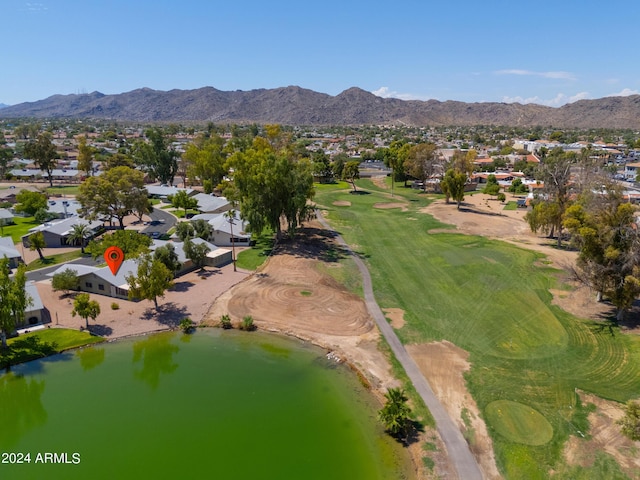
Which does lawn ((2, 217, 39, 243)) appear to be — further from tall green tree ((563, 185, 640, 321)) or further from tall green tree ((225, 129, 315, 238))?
tall green tree ((563, 185, 640, 321))

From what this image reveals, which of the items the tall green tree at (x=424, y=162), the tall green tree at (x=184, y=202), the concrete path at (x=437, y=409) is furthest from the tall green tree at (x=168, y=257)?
the tall green tree at (x=424, y=162)

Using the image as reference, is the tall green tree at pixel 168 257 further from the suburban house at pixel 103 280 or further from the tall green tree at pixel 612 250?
the tall green tree at pixel 612 250

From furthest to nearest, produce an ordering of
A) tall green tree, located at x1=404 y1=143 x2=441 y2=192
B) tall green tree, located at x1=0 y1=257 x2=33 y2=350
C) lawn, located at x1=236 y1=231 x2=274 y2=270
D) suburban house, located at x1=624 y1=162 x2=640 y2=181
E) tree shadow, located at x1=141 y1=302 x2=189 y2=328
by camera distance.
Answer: suburban house, located at x1=624 y1=162 x2=640 y2=181, tall green tree, located at x1=404 y1=143 x2=441 y2=192, lawn, located at x1=236 y1=231 x2=274 y2=270, tree shadow, located at x1=141 y1=302 x2=189 y2=328, tall green tree, located at x1=0 y1=257 x2=33 y2=350

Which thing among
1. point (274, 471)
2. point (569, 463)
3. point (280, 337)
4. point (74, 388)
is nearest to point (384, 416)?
point (274, 471)

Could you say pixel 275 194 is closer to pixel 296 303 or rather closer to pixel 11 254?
pixel 296 303

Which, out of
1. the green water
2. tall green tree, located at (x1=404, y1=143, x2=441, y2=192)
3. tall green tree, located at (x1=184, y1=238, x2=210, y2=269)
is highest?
tall green tree, located at (x1=404, y1=143, x2=441, y2=192)

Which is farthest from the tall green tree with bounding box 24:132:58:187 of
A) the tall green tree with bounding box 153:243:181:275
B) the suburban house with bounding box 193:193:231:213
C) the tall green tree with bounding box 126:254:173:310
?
the tall green tree with bounding box 126:254:173:310
